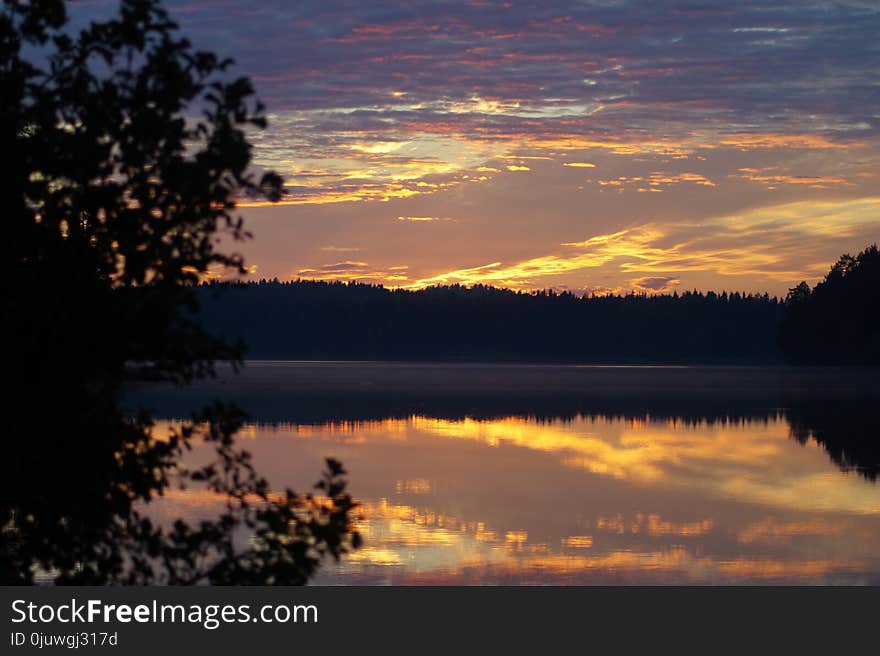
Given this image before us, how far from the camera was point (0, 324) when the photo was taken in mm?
8156

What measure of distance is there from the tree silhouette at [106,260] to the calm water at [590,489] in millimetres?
8405

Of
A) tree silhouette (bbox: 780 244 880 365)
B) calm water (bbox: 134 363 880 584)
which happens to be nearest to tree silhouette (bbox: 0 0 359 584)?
calm water (bbox: 134 363 880 584)

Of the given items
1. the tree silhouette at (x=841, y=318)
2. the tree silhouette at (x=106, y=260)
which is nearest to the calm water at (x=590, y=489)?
the tree silhouette at (x=106, y=260)

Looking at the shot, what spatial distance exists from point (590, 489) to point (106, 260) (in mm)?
20306

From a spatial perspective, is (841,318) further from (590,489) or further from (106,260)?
(106,260)

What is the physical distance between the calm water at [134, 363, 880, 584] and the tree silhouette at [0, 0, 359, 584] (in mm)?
8405

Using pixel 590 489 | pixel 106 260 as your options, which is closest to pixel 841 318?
pixel 590 489

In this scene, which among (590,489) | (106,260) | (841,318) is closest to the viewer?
(106,260)

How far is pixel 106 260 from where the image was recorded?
8312mm

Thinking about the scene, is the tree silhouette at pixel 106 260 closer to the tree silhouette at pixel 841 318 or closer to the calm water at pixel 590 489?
the calm water at pixel 590 489

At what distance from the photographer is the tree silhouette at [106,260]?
819 cm

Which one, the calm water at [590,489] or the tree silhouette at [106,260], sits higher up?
the tree silhouette at [106,260]
